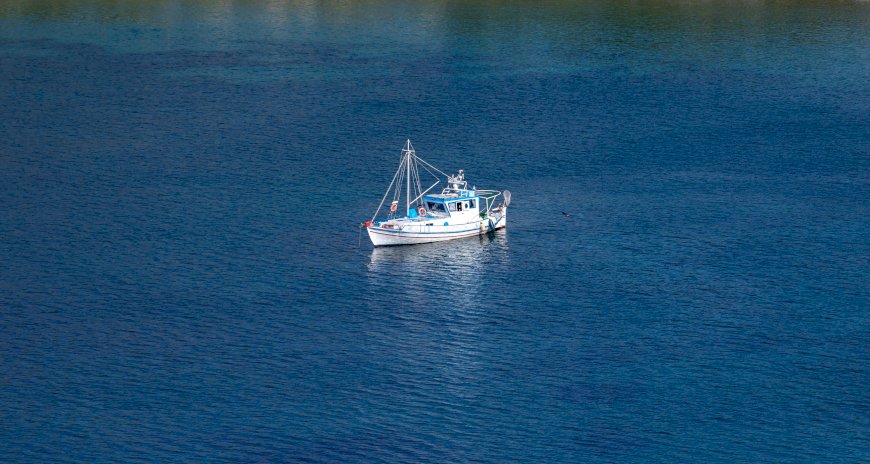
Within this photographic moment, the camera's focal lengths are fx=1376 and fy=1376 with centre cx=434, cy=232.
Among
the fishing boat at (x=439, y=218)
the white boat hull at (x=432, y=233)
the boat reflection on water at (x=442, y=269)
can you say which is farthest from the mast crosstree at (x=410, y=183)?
the boat reflection on water at (x=442, y=269)

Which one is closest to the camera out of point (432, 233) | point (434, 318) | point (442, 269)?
point (434, 318)

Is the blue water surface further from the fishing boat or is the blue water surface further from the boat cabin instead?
the boat cabin

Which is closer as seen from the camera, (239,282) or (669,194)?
(239,282)

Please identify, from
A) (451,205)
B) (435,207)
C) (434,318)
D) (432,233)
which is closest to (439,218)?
(432,233)

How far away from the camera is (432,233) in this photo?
6319 inches

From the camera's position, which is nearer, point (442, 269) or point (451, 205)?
point (442, 269)

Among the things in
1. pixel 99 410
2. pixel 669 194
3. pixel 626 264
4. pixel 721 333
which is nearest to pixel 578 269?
pixel 626 264

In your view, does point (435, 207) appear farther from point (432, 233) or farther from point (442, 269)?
point (442, 269)

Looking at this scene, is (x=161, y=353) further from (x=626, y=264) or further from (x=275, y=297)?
(x=626, y=264)

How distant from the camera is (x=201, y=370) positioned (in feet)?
412

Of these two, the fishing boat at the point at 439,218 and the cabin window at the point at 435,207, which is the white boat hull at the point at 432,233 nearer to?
the fishing boat at the point at 439,218

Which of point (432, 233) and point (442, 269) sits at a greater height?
point (432, 233)

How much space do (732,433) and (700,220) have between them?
57521 millimetres

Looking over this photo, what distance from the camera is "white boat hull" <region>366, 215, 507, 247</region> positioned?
158 metres
